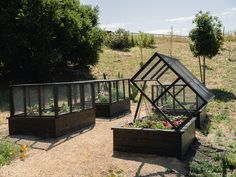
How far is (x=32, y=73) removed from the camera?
2433cm

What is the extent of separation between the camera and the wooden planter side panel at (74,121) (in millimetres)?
11812

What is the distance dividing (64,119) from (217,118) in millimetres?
7580

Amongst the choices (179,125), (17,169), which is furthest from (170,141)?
(17,169)

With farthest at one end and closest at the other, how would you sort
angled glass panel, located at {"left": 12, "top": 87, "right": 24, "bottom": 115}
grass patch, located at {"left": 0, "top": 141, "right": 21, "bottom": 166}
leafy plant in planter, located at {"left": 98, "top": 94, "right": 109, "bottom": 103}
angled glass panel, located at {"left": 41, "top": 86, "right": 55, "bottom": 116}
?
leafy plant in planter, located at {"left": 98, "top": 94, "right": 109, "bottom": 103}, angled glass panel, located at {"left": 12, "top": 87, "right": 24, "bottom": 115}, angled glass panel, located at {"left": 41, "top": 86, "right": 55, "bottom": 116}, grass patch, located at {"left": 0, "top": 141, "right": 21, "bottom": 166}

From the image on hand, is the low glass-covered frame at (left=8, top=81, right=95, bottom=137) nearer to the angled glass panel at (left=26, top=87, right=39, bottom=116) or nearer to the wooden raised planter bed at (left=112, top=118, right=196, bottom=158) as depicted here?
the angled glass panel at (left=26, top=87, right=39, bottom=116)

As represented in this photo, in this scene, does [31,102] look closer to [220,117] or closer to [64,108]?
[64,108]

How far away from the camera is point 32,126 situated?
1202 cm

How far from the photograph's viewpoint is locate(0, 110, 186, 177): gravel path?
325 inches

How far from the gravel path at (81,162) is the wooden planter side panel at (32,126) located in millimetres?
591

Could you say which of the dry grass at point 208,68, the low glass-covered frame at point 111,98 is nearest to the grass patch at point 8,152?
the low glass-covered frame at point 111,98

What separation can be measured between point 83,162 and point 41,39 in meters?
14.6

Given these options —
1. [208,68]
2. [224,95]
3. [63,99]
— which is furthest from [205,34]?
[63,99]

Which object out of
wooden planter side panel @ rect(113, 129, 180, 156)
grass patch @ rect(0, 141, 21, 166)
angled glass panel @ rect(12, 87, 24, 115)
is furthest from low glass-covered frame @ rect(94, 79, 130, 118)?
grass patch @ rect(0, 141, 21, 166)

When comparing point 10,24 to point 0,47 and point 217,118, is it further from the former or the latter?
point 217,118
